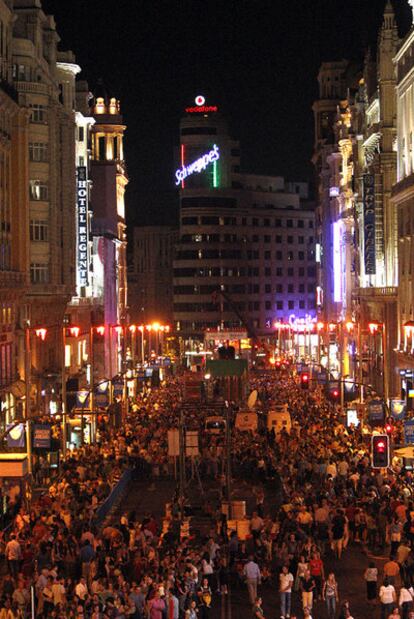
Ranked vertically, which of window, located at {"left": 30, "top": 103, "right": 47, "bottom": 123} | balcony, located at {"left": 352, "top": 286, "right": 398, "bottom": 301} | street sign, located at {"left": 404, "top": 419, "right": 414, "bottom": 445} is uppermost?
window, located at {"left": 30, "top": 103, "right": 47, "bottom": 123}

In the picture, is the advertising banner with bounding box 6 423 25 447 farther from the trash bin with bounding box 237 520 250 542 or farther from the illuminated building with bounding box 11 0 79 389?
the illuminated building with bounding box 11 0 79 389

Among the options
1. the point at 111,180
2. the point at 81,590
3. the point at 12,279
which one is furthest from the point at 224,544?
the point at 111,180

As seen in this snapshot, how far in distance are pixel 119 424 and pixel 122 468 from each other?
703 inches

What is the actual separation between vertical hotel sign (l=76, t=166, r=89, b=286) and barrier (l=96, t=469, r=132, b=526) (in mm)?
46936

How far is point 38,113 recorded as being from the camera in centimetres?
8369

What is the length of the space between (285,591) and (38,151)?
189 ft

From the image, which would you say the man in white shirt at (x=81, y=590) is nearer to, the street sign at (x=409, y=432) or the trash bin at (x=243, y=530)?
the trash bin at (x=243, y=530)

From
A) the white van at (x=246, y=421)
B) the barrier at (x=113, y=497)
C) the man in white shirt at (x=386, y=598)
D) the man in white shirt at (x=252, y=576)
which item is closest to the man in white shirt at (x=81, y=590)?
the man in white shirt at (x=252, y=576)

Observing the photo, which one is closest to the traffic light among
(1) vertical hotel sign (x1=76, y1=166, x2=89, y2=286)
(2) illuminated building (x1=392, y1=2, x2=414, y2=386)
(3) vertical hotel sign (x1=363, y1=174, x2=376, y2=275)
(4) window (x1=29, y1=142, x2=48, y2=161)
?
(2) illuminated building (x1=392, y1=2, x2=414, y2=386)

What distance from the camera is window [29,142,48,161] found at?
8406 cm

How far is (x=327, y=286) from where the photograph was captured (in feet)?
493

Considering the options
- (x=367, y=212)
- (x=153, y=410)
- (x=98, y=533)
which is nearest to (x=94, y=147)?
(x=367, y=212)

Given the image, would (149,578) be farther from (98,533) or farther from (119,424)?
(119,424)

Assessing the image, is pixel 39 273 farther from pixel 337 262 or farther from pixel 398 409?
pixel 337 262
